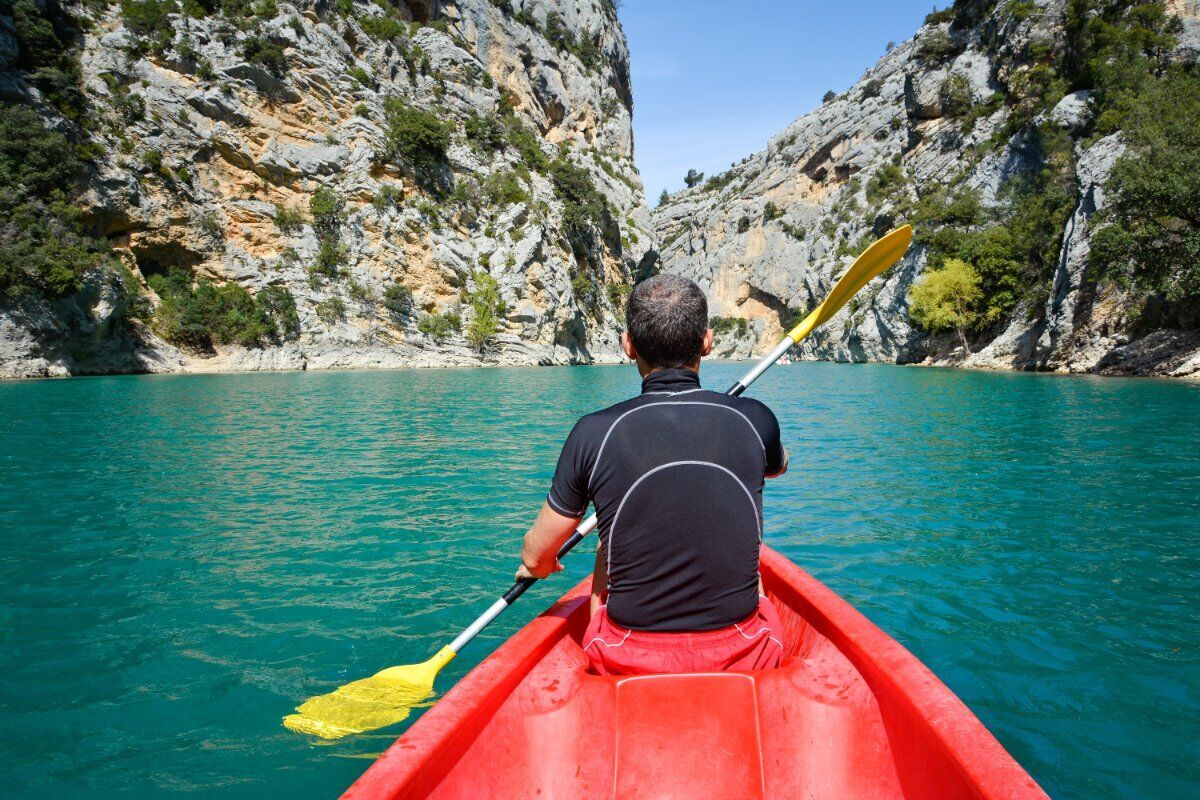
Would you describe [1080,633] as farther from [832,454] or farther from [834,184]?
[834,184]

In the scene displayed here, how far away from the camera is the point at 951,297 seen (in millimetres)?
40219

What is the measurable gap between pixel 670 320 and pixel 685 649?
1.20 metres

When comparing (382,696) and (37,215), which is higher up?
(37,215)

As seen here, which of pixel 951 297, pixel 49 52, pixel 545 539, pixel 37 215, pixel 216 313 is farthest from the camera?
pixel 951 297

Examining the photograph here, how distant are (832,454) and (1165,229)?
21955 millimetres

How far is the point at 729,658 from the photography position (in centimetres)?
214

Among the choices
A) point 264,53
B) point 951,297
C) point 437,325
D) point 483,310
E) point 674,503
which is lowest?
point 674,503

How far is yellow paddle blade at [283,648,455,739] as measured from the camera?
2.99 metres

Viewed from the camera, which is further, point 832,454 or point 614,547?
point 832,454

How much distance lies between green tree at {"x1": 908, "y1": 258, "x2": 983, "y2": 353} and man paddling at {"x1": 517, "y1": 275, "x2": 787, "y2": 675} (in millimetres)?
44019

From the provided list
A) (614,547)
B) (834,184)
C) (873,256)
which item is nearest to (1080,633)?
(873,256)

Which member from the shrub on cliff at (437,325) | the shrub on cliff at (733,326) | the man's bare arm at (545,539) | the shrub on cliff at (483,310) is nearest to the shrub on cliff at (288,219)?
the shrub on cliff at (437,325)

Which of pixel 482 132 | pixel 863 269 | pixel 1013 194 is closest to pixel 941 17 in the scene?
pixel 1013 194

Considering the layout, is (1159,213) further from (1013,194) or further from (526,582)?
(526,582)
